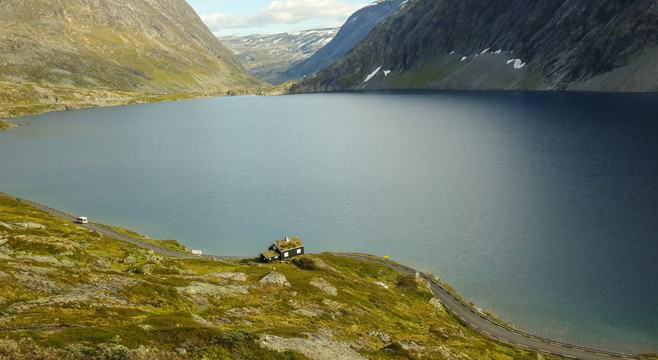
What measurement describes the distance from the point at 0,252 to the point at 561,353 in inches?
2691

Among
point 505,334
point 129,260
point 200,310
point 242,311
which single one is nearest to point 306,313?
point 242,311

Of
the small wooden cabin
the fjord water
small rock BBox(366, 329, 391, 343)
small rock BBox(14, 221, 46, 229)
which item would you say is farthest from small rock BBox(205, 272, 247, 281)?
the fjord water

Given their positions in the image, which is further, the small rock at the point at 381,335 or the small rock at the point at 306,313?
the small rock at the point at 306,313

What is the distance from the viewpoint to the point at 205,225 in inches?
4178

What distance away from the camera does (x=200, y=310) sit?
41.3 m

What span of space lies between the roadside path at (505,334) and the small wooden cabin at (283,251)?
23.4m

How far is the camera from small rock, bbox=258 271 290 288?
5808 centimetres

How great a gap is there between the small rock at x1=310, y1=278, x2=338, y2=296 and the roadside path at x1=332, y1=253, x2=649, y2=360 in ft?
68.5

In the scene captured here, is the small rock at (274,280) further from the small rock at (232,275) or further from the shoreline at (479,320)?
the shoreline at (479,320)

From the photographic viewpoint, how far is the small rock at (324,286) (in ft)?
197

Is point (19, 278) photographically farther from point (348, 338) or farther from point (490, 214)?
point (490, 214)

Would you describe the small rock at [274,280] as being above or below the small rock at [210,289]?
below

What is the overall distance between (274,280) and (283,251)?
72.7 feet

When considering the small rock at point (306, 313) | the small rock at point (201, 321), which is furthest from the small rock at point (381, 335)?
the small rock at point (201, 321)
